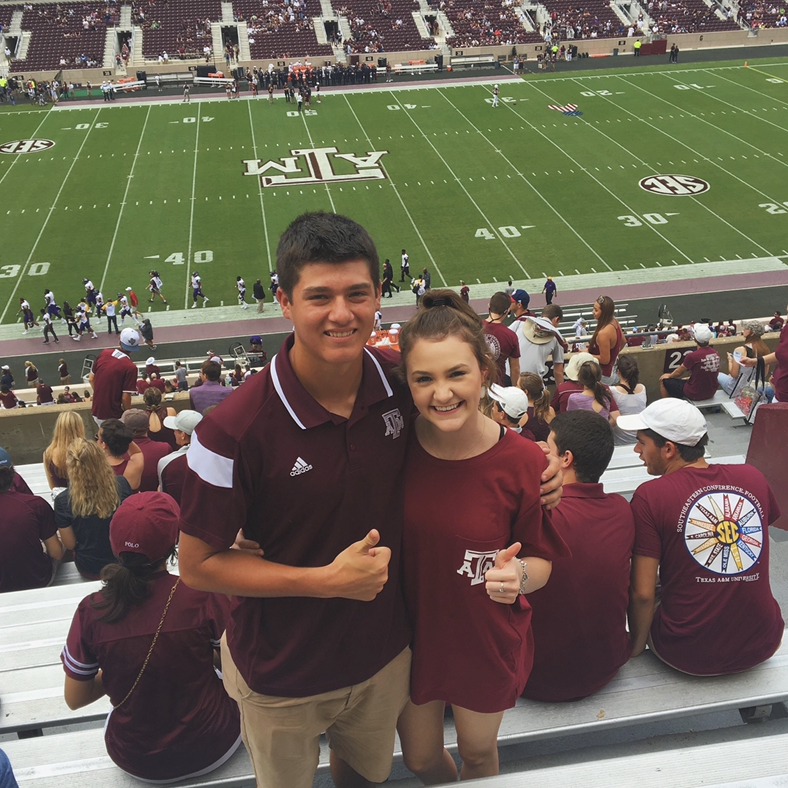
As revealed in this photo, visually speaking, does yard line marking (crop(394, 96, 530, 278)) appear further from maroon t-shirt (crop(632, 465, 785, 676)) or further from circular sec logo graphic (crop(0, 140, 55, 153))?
maroon t-shirt (crop(632, 465, 785, 676))

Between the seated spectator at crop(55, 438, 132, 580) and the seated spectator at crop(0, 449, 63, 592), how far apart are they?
10cm

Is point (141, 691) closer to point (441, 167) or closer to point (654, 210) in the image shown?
point (654, 210)

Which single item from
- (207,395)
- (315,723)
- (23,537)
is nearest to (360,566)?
(315,723)

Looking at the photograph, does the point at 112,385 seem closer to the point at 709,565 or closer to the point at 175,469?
the point at 175,469

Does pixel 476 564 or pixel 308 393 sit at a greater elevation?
pixel 308 393

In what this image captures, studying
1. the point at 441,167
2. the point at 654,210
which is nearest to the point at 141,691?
the point at 654,210

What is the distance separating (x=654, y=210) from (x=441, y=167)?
8.09 meters

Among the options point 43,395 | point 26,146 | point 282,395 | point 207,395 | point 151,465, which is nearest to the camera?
point 282,395

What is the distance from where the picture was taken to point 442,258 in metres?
24.0

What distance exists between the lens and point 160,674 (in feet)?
11.4

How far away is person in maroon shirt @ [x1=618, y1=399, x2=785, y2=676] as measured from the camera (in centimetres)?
379

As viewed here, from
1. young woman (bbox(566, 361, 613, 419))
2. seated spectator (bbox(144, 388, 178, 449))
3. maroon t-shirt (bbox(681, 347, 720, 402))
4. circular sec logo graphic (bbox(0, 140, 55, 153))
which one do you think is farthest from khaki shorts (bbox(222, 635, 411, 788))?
circular sec logo graphic (bbox(0, 140, 55, 153))

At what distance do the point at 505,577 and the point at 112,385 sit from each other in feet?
23.0

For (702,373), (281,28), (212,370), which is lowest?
(212,370)
